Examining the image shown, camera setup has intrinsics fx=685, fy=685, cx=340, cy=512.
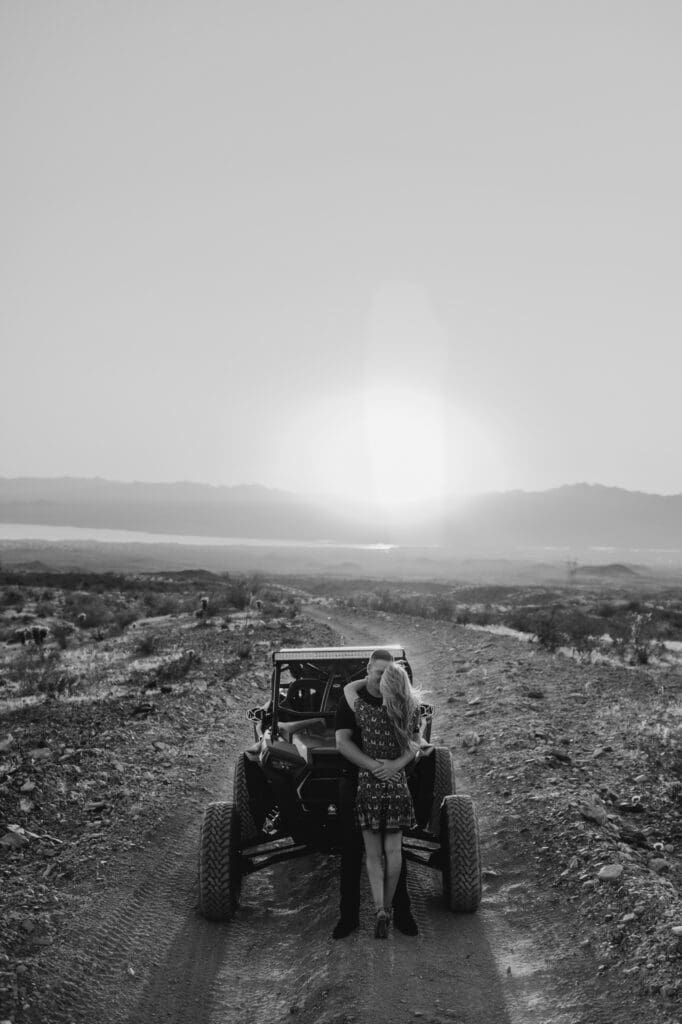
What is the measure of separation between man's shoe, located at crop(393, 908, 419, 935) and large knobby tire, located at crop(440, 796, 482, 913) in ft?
1.58

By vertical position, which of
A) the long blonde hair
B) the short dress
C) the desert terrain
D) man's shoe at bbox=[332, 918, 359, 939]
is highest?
the long blonde hair

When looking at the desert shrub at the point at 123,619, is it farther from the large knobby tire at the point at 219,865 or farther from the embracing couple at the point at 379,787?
the embracing couple at the point at 379,787

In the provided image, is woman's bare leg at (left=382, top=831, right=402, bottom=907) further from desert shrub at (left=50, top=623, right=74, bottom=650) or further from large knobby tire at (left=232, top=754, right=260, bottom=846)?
desert shrub at (left=50, top=623, right=74, bottom=650)

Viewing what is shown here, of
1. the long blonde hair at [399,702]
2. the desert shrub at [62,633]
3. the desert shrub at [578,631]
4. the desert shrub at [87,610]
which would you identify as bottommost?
the desert shrub at [87,610]

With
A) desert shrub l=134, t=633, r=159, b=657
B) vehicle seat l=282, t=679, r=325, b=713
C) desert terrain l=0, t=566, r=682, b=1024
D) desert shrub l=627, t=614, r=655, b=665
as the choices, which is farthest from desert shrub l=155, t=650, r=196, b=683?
desert shrub l=627, t=614, r=655, b=665

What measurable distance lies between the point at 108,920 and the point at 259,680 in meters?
12.2

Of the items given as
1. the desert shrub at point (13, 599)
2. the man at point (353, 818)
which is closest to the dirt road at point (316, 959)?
the man at point (353, 818)

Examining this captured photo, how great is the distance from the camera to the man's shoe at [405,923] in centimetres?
564

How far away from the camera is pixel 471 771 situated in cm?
1078

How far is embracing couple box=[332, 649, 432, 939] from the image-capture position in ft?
18.1

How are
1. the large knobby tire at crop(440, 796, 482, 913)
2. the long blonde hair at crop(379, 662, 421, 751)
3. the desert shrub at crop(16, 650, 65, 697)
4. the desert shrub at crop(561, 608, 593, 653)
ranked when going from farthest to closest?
the desert shrub at crop(561, 608, 593, 653)
the desert shrub at crop(16, 650, 65, 697)
the large knobby tire at crop(440, 796, 482, 913)
the long blonde hair at crop(379, 662, 421, 751)

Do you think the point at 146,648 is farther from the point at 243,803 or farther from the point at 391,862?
the point at 391,862

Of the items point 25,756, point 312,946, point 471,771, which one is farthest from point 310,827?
point 25,756

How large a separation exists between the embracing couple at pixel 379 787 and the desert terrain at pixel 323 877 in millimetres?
323
